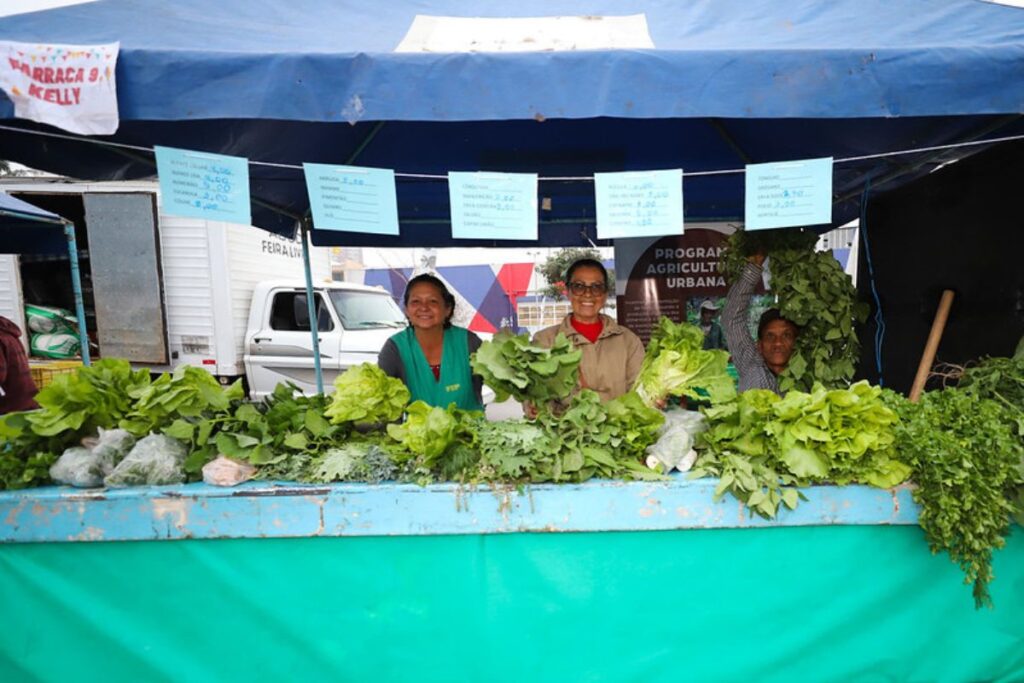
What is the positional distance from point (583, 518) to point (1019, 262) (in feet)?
9.20

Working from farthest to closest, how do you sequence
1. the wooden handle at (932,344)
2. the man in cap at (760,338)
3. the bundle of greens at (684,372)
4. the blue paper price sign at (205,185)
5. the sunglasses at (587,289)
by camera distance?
the man in cap at (760,338) < the wooden handle at (932,344) < the sunglasses at (587,289) < the bundle of greens at (684,372) < the blue paper price sign at (205,185)

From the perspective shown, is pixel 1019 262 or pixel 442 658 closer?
pixel 442 658

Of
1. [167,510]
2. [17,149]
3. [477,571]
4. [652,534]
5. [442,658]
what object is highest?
[17,149]

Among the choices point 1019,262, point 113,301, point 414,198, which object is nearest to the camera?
point 1019,262

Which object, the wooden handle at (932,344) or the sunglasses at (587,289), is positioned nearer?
the sunglasses at (587,289)

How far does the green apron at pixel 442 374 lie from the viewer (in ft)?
9.30

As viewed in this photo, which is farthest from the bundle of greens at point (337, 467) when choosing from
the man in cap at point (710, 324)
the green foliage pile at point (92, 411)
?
the man in cap at point (710, 324)

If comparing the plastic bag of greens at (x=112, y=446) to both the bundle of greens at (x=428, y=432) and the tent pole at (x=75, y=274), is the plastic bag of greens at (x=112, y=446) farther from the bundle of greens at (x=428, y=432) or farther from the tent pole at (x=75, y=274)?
the tent pole at (x=75, y=274)

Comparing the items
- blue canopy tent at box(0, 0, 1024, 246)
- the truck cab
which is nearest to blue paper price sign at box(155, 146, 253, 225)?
blue canopy tent at box(0, 0, 1024, 246)

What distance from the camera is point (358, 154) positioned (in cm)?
336

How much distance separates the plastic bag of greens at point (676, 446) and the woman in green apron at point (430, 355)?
1.15m

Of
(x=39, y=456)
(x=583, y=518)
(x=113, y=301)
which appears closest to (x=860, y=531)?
(x=583, y=518)

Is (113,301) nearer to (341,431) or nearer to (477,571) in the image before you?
(341,431)

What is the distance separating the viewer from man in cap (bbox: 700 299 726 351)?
4.90 metres
